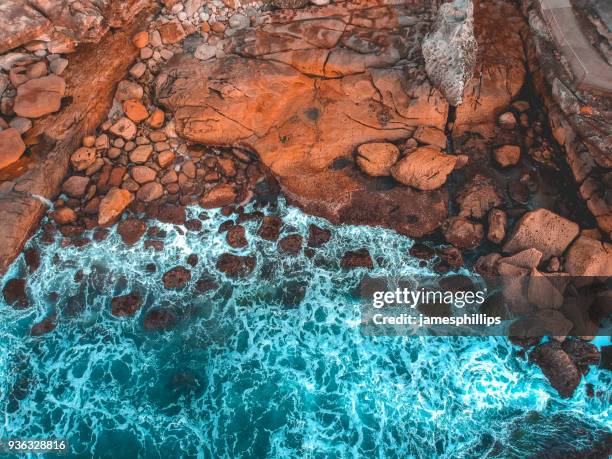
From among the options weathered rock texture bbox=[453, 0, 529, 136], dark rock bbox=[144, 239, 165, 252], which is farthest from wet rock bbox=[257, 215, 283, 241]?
weathered rock texture bbox=[453, 0, 529, 136]

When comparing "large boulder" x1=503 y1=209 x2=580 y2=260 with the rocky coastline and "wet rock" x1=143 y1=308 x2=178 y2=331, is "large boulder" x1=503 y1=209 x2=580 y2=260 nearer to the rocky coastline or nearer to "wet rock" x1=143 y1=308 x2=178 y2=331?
the rocky coastline

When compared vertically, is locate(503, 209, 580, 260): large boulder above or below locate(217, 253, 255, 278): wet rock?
above

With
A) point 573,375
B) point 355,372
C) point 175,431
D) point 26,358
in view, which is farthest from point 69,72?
point 573,375

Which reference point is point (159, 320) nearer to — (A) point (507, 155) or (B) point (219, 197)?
(B) point (219, 197)

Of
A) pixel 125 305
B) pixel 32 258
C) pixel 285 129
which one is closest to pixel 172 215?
pixel 125 305

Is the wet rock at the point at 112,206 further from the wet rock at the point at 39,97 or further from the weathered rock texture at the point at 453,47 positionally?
the weathered rock texture at the point at 453,47

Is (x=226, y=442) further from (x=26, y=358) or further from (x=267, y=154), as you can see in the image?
(x=267, y=154)
